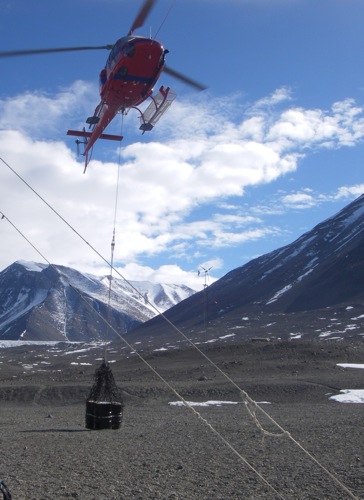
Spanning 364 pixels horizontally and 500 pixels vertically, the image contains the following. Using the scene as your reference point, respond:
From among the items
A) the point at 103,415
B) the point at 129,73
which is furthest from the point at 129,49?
the point at 103,415

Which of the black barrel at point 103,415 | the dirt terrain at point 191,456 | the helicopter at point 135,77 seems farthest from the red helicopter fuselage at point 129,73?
the black barrel at point 103,415

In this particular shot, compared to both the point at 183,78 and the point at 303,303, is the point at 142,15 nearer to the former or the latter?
the point at 183,78

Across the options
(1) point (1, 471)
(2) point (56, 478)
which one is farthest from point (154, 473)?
(1) point (1, 471)

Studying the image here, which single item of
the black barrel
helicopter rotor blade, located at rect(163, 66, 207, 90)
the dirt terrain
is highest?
helicopter rotor blade, located at rect(163, 66, 207, 90)

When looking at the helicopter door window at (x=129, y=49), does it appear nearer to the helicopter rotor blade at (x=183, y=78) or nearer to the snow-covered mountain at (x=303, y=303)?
the helicopter rotor blade at (x=183, y=78)

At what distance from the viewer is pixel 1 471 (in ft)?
45.5

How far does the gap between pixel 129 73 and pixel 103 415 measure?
12207 mm

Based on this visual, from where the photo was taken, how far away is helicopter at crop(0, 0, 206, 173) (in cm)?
2002

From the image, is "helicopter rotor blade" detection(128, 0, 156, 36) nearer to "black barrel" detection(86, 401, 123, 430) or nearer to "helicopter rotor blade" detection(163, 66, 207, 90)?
"helicopter rotor blade" detection(163, 66, 207, 90)

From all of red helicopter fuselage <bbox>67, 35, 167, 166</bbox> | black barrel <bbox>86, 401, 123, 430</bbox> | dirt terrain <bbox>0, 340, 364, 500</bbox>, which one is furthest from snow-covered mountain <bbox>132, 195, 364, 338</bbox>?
red helicopter fuselage <bbox>67, 35, 167, 166</bbox>

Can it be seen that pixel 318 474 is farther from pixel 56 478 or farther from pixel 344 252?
pixel 344 252

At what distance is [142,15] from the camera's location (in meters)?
18.2

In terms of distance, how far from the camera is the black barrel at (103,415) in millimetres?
22672

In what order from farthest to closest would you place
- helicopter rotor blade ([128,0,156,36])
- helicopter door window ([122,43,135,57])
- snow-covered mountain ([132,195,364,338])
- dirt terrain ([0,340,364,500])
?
snow-covered mountain ([132,195,364,338])
helicopter door window ([122,43,135,57])
helicopter rotor blade ([128,0,156,36])
dirt terrain ([0,340,364,500])
